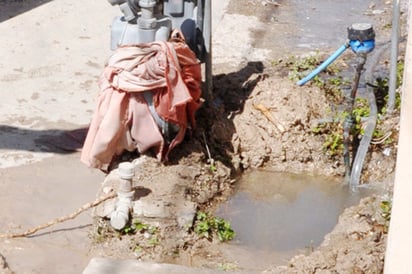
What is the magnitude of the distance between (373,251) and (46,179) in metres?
2.57

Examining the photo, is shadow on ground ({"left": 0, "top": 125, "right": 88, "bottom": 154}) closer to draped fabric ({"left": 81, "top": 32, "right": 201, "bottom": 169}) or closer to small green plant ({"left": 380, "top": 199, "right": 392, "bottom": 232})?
draped fabric ({"left": 81, "top": 32, "right": 201, "bottom": 169})

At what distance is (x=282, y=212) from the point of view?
6.37 meters

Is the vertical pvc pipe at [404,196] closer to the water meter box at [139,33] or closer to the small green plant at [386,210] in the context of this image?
the small green plant at [386,210]

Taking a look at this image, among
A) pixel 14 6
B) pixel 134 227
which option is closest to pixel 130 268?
pixel 134 227

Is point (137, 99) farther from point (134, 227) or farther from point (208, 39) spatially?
point (208, 39)

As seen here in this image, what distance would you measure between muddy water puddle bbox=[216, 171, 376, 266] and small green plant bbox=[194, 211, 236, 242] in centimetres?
7

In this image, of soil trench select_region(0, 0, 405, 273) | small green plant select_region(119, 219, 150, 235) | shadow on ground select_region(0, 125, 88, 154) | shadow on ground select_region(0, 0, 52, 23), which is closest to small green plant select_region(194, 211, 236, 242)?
soil trench select_region(0, 0, 405, 273)

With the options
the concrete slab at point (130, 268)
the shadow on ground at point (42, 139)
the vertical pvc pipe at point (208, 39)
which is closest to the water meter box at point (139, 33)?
the vertical pvc pipe at point (208, 39)

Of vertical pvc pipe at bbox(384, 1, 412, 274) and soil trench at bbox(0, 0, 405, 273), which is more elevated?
vertical pvc pipe at bbox(384, 1, 412, 274)

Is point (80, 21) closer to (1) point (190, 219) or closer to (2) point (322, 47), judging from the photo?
(2) point (322, 47)

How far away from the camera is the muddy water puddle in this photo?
19.2ft

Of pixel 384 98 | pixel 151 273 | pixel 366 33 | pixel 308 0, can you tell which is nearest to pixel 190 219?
pixel 151 273

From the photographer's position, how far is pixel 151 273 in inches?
189

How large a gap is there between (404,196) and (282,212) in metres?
3.52
